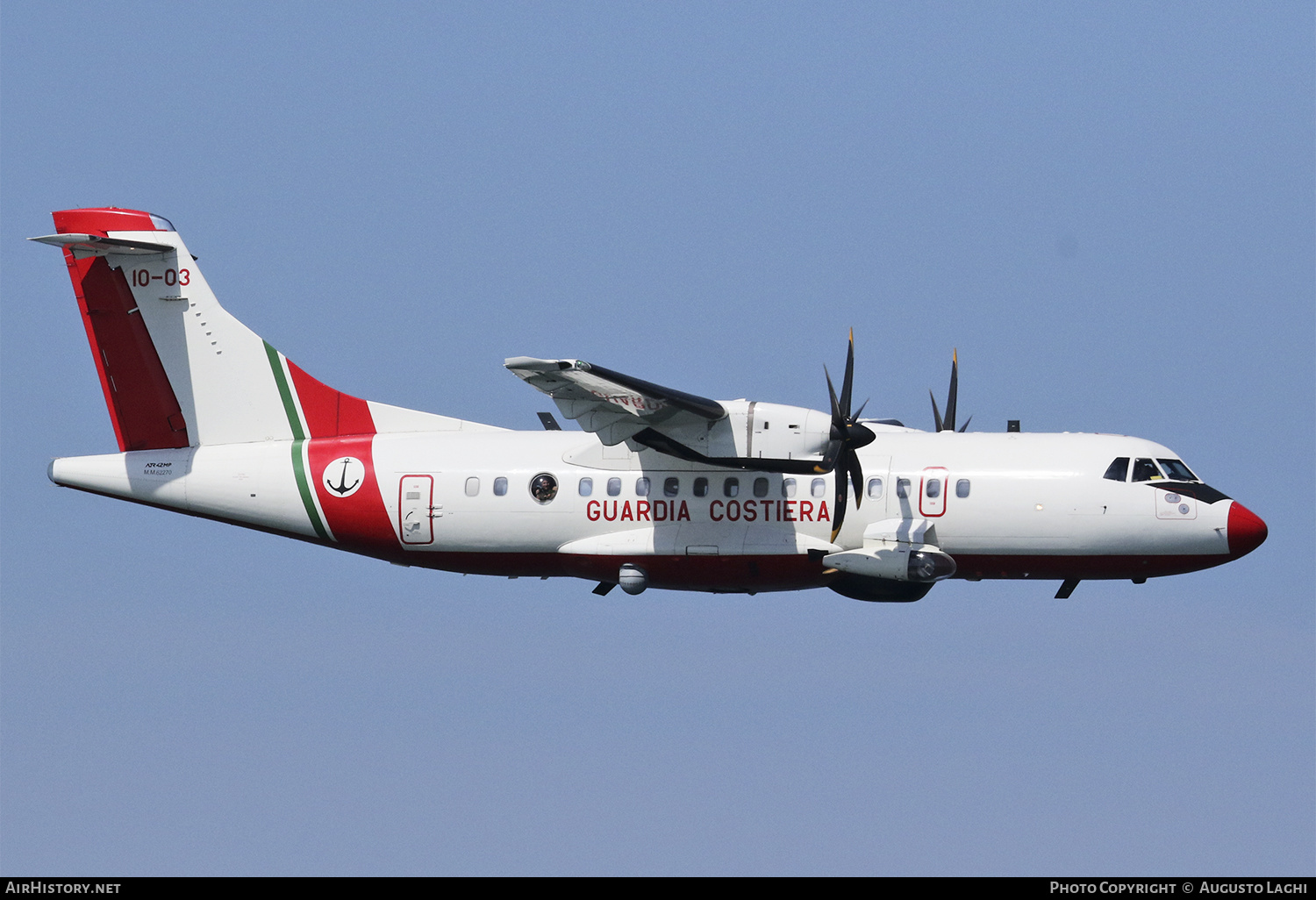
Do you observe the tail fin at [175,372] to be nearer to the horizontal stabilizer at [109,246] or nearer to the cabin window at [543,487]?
the horizontal stabilizer at [109,246]

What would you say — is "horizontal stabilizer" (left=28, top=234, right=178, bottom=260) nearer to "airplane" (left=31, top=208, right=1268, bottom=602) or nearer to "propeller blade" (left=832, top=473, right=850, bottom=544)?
"airplane" (left=31, top=208, right=1268, bottom=602)

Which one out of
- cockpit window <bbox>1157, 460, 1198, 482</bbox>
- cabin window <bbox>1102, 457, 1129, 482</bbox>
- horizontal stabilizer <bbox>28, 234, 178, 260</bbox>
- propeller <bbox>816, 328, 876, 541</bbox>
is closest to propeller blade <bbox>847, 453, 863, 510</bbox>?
propeller <bbox>816, 328, 876, 541</bbox>

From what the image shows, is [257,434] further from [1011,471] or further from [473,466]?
[1011,471]

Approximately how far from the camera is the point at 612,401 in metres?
30.5

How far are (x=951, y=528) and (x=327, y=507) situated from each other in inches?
464

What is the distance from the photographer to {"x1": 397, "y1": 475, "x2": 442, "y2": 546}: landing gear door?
3256 cm

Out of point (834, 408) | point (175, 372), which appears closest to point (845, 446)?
point (834, 408)

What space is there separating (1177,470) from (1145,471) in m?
0.67

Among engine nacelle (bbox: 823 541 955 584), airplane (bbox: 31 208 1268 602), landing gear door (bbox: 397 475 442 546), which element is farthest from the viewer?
landing gear door (bbox: 397 475 442 546)

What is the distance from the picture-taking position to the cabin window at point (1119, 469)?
31188 mm

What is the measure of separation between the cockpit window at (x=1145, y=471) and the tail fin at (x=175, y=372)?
13.0m

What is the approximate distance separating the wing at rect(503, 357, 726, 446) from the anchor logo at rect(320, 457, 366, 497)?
179 inches
